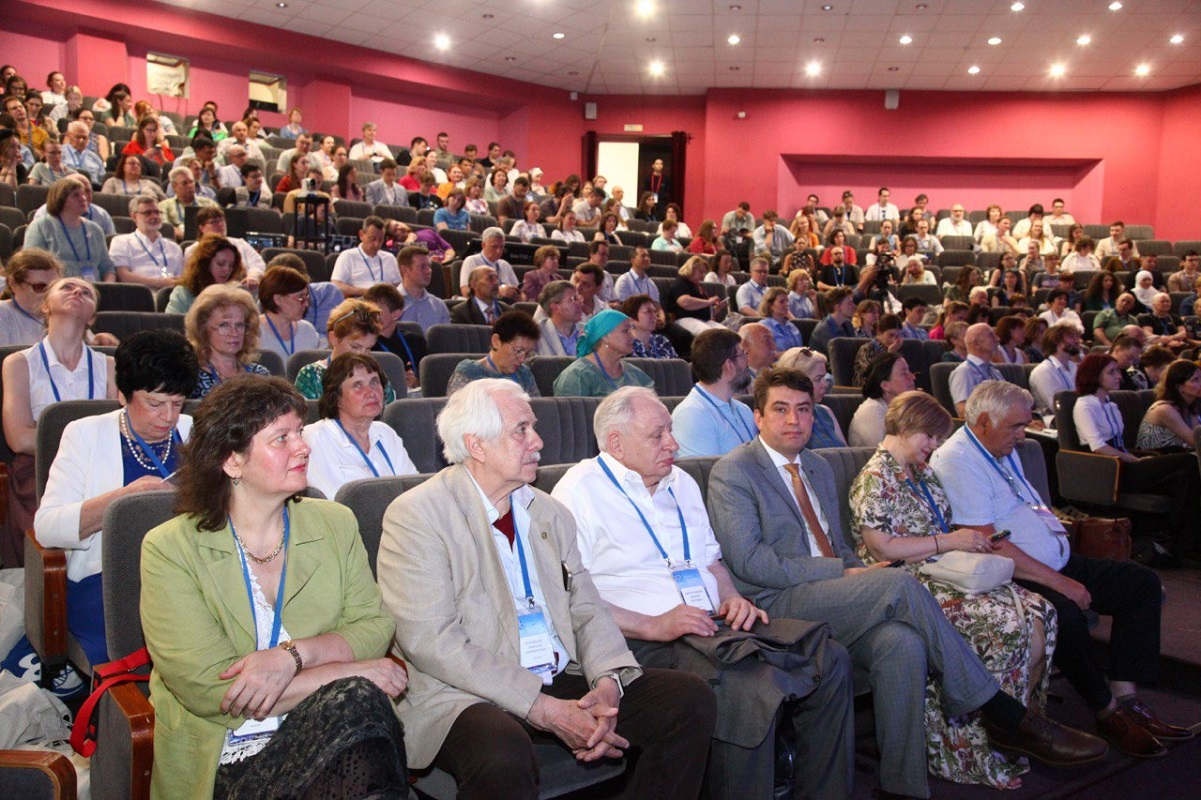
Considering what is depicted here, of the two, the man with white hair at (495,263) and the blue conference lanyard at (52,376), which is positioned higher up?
the man with white hair at (495,263)

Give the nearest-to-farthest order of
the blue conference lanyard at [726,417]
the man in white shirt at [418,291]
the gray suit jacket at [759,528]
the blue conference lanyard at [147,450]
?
1. the blue conference lanyard at [147,450]
2. the gray suit jacket at [759,528]
3. the blue conference lanyard at [726,417]
4. the man in white shirt at [418,291]

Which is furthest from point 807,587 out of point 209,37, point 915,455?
point 209,37

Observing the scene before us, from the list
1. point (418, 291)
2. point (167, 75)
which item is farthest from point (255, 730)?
point (167, 75)

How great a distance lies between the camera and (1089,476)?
5.04 meters

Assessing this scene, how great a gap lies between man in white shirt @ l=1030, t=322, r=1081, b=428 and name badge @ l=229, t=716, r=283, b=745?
18.2 ft

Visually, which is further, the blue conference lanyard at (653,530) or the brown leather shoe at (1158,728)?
the brown leather shoe at (1158,728)

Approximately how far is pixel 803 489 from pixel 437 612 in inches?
52.1

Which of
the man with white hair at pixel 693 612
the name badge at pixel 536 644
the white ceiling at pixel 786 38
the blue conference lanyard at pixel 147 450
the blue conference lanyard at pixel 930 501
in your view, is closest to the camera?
the name badge at pixel 536 644

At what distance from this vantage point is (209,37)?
45.0ft

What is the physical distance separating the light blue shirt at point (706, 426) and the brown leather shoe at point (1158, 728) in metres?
1.52

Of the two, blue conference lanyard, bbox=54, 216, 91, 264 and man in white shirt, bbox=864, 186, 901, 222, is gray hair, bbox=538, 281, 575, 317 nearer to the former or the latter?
blue conference lanyard, bbox=54, 216, 91, 264

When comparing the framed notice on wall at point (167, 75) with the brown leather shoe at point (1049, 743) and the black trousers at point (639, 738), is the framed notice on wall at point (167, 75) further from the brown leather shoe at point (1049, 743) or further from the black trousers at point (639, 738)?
the brown leather shoe at point (1049, 743)

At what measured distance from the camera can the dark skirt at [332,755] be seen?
1512 mm

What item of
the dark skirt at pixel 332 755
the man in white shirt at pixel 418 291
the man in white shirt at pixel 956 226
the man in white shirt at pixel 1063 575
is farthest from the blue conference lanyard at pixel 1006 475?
the man in white shirt at pixel 956 226
